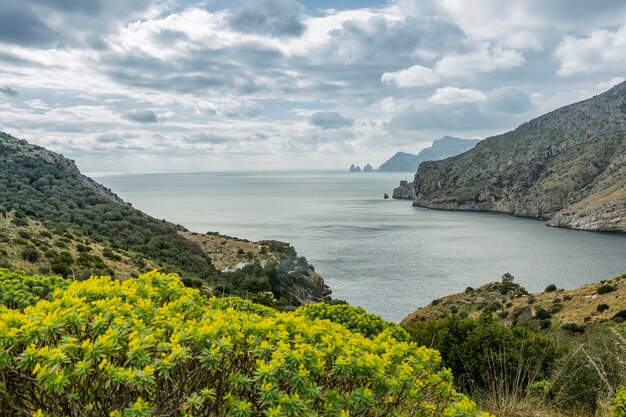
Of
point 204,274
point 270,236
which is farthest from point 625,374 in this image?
point 270,236

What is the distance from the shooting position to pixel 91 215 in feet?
235

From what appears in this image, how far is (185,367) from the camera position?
213 inches

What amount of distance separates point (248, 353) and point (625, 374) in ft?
37.7

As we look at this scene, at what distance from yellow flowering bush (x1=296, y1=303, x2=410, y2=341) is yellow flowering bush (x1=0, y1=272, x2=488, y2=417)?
7671mm

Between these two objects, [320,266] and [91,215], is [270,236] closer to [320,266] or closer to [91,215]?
[320,266]

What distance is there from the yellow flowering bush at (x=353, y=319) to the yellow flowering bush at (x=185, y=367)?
7.67 meters

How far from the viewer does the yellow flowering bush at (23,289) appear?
11383 mm

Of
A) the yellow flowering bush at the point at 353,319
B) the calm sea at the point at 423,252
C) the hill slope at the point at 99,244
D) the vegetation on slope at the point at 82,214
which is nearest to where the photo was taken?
the yellow flowering bush at the point at 353,319

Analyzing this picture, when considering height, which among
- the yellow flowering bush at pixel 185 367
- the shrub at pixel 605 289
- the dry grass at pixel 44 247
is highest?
the yellow flowering bush at pixel 185 367

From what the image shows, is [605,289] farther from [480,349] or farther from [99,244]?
[99,244]

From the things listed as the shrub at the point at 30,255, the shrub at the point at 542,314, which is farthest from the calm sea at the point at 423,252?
the shrub at the point at 30,255

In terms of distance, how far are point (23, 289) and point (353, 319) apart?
9.75m

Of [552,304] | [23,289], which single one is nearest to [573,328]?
[552,304]

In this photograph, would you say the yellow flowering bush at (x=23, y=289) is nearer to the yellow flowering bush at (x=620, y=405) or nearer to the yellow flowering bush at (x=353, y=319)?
the yellow flowering bush at (x=353, y=319)
